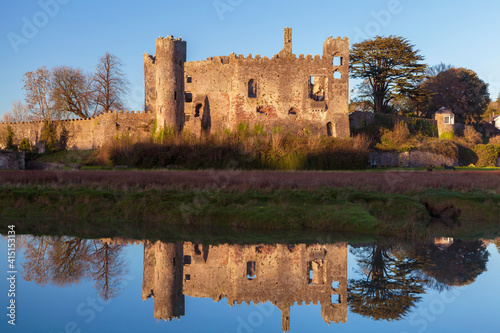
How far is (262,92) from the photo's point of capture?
40781 mm

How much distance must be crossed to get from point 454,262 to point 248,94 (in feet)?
111

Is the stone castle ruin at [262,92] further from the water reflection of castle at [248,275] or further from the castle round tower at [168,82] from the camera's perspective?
the water reflection of castle at [248,275]

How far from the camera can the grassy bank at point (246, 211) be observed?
498 inches

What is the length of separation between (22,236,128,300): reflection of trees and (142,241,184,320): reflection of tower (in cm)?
50

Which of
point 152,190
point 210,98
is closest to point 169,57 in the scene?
point 210,98

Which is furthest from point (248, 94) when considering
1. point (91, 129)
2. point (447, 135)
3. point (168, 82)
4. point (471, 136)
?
point (471, 136)

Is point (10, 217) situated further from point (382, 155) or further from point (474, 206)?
point (382, 155)

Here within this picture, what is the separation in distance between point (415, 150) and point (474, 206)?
27578 millimetres

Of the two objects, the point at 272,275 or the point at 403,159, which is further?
the point at 403,159

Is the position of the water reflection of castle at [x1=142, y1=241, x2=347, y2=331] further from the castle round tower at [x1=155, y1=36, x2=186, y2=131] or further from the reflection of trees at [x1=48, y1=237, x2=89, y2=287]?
the castle round tower at [x1=155, y1=36, x2=186, y2=131]

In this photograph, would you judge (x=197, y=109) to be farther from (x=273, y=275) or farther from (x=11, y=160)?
(x=273, y=275)

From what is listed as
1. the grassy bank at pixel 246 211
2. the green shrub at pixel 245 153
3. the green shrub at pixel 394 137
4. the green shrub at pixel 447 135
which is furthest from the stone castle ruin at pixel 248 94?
the grassy bank at pixel 246 211

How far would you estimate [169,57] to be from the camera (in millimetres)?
40188

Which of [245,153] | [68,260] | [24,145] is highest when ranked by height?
[24,145]
